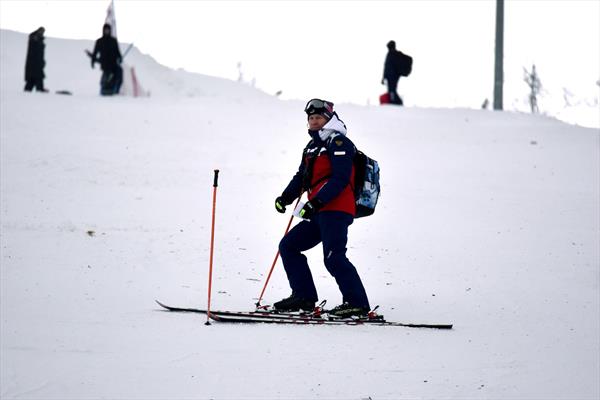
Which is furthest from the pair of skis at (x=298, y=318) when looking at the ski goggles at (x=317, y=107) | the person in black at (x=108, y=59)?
the person in black at (x=108, y=59)

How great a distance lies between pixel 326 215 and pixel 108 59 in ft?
42.5

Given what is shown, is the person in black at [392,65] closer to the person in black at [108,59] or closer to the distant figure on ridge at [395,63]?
the distant figure on ridge at [395,63]

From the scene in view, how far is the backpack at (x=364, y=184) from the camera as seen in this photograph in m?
5.42

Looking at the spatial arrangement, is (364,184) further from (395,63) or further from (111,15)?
(111,15)

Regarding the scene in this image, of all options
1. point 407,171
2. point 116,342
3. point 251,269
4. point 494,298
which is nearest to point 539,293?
point 494,298

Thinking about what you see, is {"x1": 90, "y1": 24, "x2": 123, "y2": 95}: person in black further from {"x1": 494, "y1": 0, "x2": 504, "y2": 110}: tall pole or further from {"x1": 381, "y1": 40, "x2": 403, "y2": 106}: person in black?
{"x1": 494, "y1": 0, "x2": 504, "y2": 110}: tall pole

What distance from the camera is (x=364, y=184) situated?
17.8ft

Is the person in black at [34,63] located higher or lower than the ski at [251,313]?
higher

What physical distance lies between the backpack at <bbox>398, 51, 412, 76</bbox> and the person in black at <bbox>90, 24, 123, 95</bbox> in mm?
6671

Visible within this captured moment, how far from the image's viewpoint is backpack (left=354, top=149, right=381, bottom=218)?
5422 millimetres

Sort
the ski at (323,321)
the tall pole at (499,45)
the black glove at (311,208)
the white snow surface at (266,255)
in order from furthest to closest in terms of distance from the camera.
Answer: the tall pole at (499,45), the black glove at (311,208), the ski at (323,321), the white snow surface at (266,255)

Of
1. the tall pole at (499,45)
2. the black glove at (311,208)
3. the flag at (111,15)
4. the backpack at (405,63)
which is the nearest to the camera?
the black glove at (311,208)

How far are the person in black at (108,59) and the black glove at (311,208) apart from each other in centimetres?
1268

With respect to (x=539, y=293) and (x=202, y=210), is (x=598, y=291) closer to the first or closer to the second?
(x=539, y=293)
